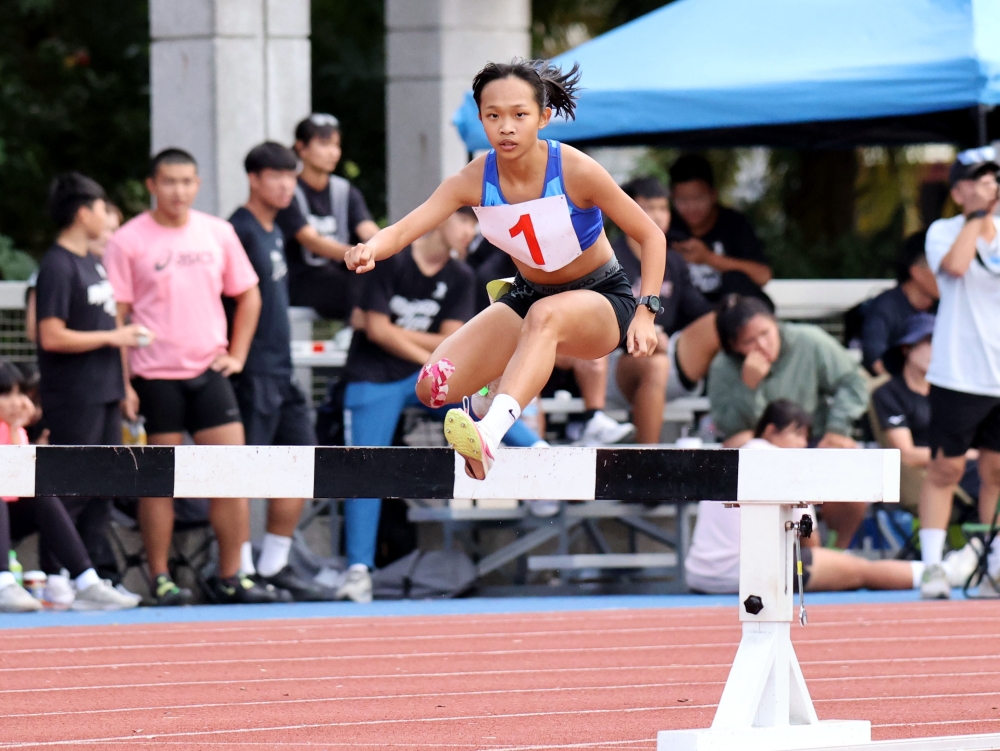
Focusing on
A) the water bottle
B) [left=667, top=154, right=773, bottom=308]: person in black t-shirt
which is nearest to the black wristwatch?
the water bottle

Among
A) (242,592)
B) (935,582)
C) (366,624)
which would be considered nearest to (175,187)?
A: (242,592)

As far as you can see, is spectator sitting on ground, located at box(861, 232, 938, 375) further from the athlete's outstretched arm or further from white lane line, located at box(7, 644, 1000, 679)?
the athlete's outstretched arm

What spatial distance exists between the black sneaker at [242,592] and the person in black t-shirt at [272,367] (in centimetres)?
9

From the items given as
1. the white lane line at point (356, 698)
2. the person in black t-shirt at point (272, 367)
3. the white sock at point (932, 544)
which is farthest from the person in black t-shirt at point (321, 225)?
the white lane line at point (356, 698)

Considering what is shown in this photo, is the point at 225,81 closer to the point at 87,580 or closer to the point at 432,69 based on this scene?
the point at 432,69

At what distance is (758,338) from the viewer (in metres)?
10.3

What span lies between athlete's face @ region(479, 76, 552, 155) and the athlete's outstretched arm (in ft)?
0.64

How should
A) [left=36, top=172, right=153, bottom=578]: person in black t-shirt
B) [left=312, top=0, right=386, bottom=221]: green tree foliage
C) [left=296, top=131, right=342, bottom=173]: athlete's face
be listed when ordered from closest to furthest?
[left=36, top=172, right=153, bottom=578]: person in black t-shirt, [left=296, top=131, right=342, bottom=173]: athlete's face, [left=312, top=0, right=386, bottom=221]: green tree foliage

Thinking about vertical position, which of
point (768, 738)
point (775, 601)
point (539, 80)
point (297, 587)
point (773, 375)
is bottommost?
point (297, 587)

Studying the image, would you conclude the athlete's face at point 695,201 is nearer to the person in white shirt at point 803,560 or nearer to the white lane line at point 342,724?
the person in white shirt at point 803,560

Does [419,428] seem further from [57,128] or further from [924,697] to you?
[57,128]

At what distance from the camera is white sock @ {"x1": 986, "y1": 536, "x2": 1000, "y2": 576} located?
9.98 metres

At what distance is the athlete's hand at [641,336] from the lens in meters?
5.48

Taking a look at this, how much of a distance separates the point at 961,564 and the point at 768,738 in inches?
191
